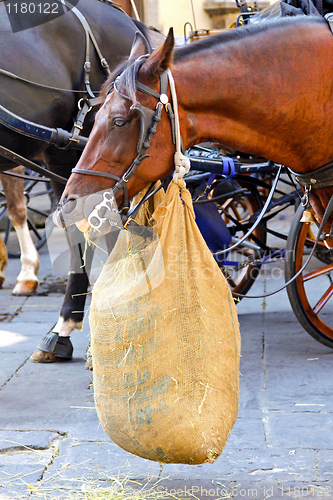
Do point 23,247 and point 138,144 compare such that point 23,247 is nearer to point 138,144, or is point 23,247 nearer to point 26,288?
point 26,288

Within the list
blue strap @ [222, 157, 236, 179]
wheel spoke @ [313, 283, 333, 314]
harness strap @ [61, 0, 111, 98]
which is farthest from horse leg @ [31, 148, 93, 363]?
wheel spoke @ [313, 283, 333, 314]

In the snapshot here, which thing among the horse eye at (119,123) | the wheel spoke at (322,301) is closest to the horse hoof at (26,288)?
the wheel spoke at (322,301)

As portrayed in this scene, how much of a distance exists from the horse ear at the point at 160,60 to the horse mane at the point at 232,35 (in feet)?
0.35

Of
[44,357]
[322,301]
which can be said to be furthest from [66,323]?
[322,301]

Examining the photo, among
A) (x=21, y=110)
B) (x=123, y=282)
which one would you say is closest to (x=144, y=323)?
(x=123, y=282)

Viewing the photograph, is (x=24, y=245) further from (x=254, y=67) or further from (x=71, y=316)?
(x=254, y=67)

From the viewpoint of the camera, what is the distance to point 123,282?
1.82 m

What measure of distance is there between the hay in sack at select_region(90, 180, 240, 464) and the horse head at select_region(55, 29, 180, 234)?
0.16 meters

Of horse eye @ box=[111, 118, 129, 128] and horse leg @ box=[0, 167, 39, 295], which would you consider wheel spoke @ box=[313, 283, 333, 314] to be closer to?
horse eye @ box=[111, 118, 129, 128]

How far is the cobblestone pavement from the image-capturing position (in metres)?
2.03

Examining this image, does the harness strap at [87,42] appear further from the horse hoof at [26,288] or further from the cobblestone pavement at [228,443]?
the horse hoof at [26,288]

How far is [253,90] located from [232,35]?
0.63 ft

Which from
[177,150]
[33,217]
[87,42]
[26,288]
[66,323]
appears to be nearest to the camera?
[177,150]

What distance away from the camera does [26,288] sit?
15.4ft
